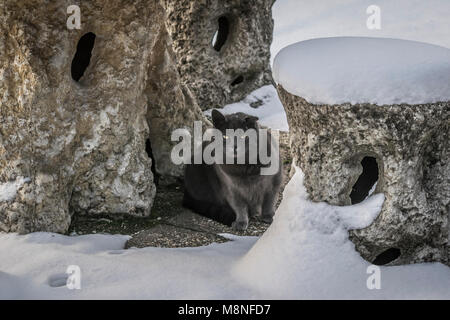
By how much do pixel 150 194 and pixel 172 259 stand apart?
1.50 metres

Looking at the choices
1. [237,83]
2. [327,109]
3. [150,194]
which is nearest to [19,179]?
[150,194]

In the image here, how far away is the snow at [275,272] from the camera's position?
3328 millimetres

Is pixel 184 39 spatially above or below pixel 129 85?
above

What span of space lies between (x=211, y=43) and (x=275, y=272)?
6149 mm

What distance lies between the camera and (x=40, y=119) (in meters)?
4.62

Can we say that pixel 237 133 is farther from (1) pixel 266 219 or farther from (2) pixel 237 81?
(2) pixel 237 81

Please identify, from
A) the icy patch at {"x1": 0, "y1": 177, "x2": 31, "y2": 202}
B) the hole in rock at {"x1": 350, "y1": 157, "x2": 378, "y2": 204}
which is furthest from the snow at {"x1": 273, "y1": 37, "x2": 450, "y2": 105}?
the icy patch at {"x1": 0, "y1": 177, "x2": 31, "y2": 202}

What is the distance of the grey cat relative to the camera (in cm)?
527

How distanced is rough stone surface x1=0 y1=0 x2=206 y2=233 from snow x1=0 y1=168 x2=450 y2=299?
35.3 inches

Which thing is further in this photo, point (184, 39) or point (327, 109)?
point (184, 39)

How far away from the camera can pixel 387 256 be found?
367 centimetres

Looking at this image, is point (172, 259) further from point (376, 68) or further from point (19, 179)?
point (376, 68)

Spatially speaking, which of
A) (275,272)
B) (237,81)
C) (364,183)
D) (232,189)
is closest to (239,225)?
(232,189)
